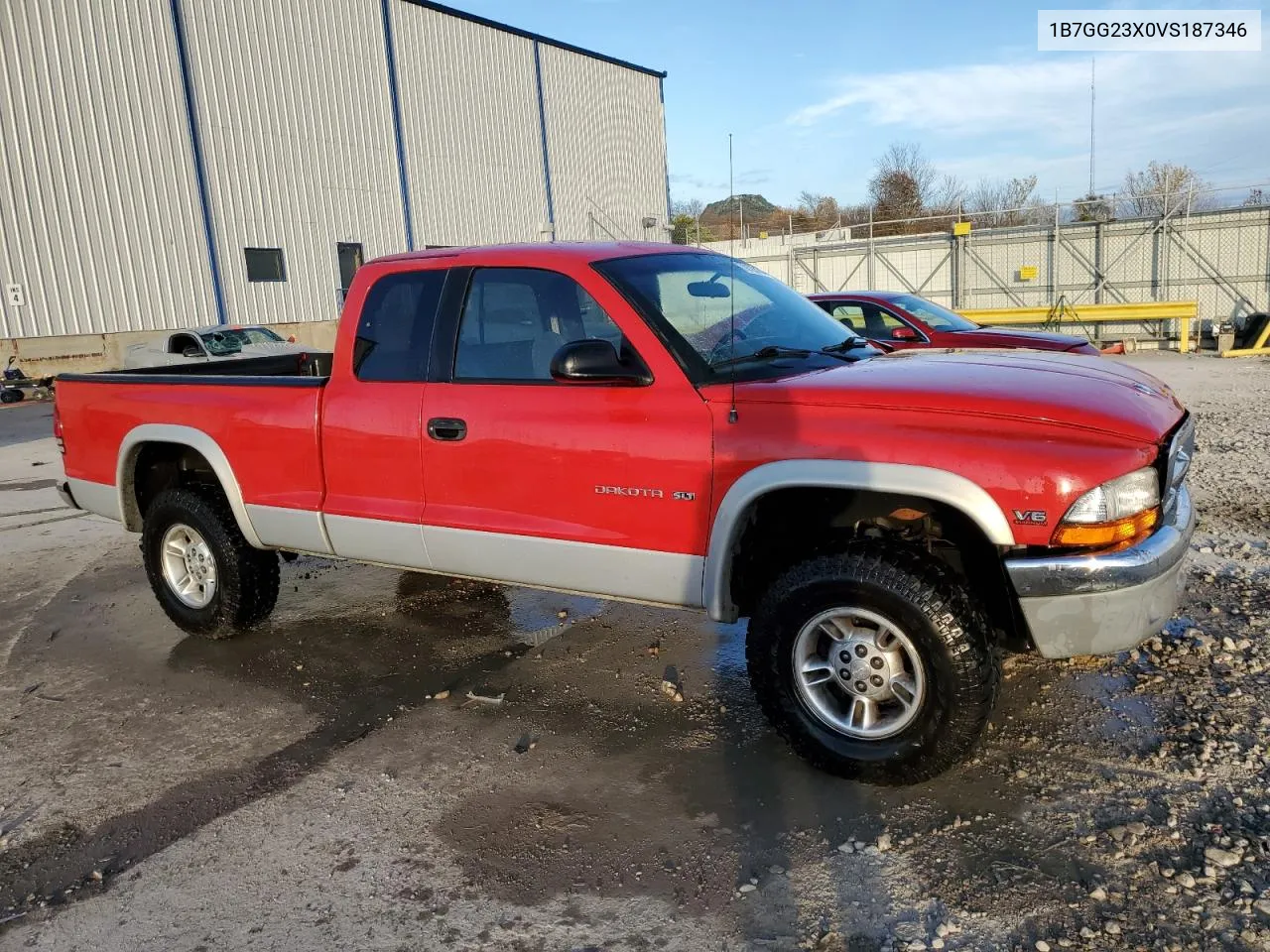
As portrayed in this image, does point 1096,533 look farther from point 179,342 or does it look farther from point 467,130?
point 467,130

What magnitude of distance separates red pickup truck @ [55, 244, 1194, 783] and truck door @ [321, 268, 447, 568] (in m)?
0.01

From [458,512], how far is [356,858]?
1.50m

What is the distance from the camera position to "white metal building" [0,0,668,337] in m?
18.9

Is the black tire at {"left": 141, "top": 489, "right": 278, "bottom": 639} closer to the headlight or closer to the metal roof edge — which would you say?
the headlight

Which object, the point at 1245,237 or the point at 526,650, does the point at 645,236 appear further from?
the point at 526,650

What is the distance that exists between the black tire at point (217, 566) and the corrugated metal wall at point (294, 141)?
18.4m

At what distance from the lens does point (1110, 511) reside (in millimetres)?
2959

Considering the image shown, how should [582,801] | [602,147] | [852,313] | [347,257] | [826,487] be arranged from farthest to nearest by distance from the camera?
[602,147], [347,257], [852,313], [582,801], [826,487]

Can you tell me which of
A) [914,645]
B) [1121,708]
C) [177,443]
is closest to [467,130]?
[177,443]

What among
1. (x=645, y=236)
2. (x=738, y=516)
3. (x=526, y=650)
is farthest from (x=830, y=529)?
(x=645, y=236)

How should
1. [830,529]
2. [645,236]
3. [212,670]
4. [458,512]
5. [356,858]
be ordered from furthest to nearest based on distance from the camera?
[645,236], [212,670], [458,512], [830,529], [356,858]

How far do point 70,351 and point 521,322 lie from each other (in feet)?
62.9

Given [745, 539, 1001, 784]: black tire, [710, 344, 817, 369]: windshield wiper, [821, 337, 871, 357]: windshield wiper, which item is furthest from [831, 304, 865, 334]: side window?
[745, 539, 1001, 784]: black tire

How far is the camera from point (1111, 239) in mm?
22891
